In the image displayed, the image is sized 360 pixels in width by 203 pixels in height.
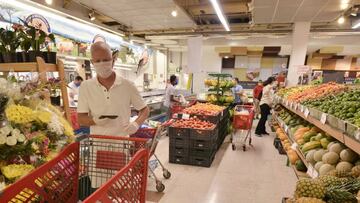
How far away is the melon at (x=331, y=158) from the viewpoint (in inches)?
91.5

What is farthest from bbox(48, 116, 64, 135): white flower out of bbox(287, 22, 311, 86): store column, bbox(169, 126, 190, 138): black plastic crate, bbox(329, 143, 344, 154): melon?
bbox(287, 22, 311, 86): store column

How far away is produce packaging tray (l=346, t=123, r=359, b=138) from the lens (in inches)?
70.3

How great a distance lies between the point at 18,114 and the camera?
1.05 meters

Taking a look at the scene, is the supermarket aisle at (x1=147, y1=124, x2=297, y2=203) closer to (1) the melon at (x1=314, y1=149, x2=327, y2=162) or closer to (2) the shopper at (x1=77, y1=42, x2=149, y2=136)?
(1) the melon at (x1=314, y1=149, x2=327, y2=162)

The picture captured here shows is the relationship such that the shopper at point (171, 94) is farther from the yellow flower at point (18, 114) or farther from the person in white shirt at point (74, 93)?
the yellow flower at point (18, 114)

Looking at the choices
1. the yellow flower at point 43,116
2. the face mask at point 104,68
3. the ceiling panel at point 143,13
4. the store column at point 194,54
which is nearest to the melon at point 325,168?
the face mask at point 104,68

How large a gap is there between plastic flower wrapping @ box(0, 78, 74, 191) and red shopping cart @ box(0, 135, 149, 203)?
82 millimetres

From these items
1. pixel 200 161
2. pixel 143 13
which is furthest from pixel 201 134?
pixel 143 13

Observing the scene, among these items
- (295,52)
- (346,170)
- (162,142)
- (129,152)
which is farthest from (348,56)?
(129,152)

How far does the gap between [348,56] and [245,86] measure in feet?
16.3

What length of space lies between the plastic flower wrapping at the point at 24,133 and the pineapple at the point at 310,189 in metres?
1.53

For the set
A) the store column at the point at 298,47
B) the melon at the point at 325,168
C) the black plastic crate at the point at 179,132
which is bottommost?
the black plastic crate at the point at 179,132

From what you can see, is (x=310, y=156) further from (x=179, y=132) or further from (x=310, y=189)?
(x=179, y=132)

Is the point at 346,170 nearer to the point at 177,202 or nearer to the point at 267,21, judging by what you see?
the point at 177,202
